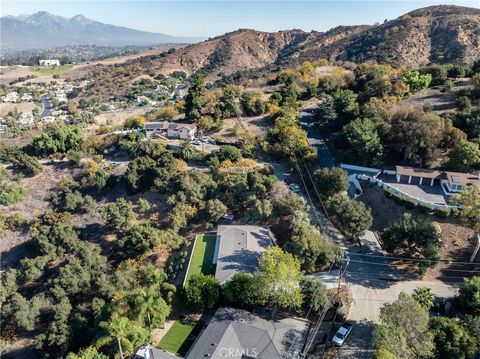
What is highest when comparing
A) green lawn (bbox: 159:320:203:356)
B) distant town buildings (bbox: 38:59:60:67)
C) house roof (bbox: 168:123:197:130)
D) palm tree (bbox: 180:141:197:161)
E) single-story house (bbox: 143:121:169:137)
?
distant town buildings (bbox: 38:59:60:67)

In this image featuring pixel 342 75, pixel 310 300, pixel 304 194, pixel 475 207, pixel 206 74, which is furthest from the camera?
pixel 206 74

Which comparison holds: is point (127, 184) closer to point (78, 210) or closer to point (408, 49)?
point (78, 210)

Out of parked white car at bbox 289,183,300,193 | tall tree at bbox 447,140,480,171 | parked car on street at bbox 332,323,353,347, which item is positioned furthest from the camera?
parked white car at bbox 289,183,300,193

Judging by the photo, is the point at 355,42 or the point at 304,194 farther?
the point at 355,42

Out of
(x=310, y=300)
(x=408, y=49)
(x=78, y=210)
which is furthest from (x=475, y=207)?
(x=408, y=49)

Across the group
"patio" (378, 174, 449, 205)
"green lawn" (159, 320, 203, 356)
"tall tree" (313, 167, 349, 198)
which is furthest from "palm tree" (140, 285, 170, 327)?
"patio" (378, 174, 449, 205)

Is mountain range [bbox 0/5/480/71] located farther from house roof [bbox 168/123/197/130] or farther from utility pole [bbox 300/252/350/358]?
utility pole [bbox 300/252/350/358]
